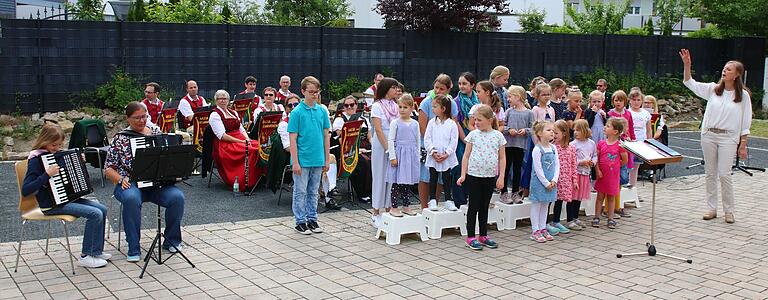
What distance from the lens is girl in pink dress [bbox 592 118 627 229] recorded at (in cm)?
884

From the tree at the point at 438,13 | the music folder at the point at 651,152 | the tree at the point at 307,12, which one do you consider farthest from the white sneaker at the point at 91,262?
the tree at the point at 307,12

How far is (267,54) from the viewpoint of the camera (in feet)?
57.8

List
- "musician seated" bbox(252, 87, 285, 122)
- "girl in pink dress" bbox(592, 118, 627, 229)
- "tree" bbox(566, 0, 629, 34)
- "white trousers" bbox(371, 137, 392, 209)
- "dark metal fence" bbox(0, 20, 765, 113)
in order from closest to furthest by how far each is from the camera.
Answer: "white trousers" bbox(371, 137, 392, 209), "girl in pink dress" bbox(592, 118, 627, 229), "musician seated" bbox(252, 87, 285, 122), "dark metal fence" bbox(0, 20, 765, 113), "tree" bbox(566, 0, 629, 34)

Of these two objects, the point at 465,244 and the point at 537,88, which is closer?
the point at 465,244

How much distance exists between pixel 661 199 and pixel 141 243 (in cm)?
719

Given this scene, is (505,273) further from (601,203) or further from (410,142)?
(601,203)

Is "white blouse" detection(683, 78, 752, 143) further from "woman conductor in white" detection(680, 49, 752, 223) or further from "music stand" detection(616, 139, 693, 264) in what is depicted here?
"music stand" detection(616, 139, 693, 264)

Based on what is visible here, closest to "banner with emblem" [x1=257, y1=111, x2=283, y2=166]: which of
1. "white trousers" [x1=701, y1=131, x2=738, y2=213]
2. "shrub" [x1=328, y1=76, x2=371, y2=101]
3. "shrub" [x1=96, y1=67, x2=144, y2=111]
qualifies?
"white trousers" [x1=701, y1=131, x2=738, y2=213]

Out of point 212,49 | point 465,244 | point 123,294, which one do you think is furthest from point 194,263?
point 212,49

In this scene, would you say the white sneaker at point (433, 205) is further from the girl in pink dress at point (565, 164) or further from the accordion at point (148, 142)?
the accordion at point (148, 142)

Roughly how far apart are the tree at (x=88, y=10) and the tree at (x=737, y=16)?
19.4m

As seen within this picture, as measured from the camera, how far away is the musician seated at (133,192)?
22.9ft

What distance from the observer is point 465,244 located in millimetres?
8023

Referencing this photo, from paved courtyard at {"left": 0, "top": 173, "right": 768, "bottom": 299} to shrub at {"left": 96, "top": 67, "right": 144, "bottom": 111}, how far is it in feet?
26.4
